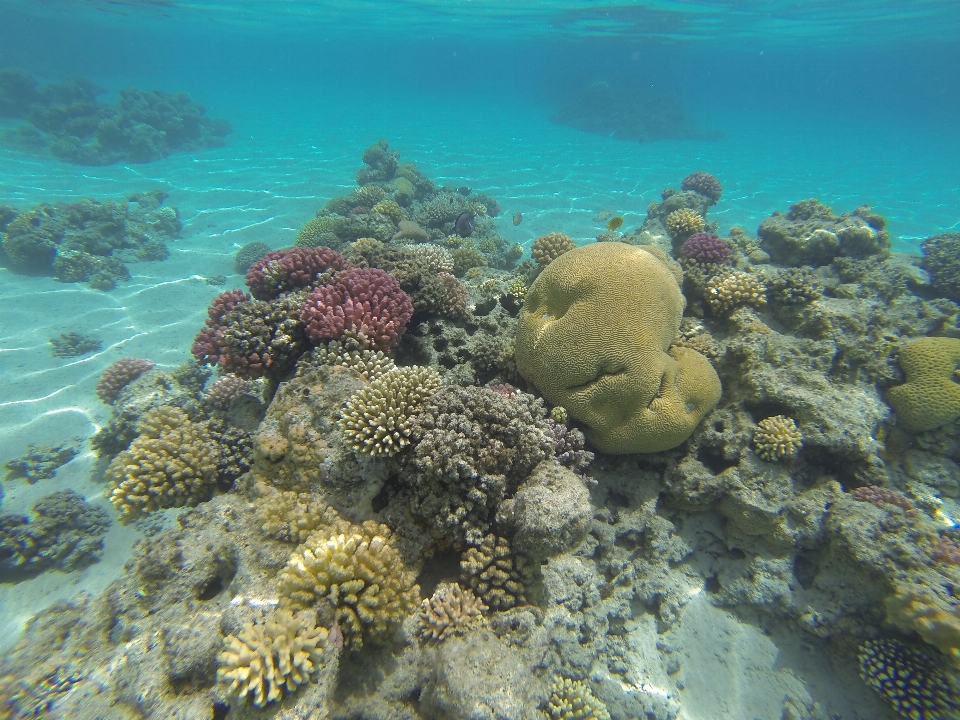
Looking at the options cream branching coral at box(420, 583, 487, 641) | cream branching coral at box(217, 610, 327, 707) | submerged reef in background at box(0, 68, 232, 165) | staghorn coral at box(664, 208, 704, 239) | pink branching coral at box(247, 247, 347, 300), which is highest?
submerged reef in background at box(0, 68, 232, 165)

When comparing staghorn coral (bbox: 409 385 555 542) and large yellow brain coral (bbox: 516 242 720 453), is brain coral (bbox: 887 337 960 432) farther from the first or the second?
staghorn coral (bbox: 409 385 555 542)

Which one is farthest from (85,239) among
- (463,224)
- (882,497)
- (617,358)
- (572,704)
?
(882,497)

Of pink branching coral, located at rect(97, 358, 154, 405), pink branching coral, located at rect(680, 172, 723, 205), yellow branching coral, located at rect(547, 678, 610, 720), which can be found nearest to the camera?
yellow branching coral, located at rect(547, 678, 610, 720)

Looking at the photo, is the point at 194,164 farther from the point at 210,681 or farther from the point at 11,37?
the point at 11,37

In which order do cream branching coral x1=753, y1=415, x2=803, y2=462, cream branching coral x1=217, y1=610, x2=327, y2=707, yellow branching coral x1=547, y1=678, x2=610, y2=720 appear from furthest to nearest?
cream branching coral x1=753, y1=415, x2=803, y2=462 → yellow branching coral x1=547, y1=678, x2=610, y2=720 → cream branching coral x1=217, y1=610, x2=327, y2=707

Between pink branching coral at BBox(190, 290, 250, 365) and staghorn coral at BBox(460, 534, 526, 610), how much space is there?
12.9ft

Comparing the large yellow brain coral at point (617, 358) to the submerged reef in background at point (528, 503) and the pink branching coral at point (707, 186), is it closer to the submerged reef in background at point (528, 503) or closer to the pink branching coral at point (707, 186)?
the submerged reef in background at point (528, 503)

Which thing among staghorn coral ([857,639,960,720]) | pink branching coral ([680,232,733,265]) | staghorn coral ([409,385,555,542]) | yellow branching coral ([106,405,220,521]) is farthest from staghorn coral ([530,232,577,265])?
staghorn coral ([857,639,960,720])

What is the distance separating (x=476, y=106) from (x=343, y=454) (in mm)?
73352

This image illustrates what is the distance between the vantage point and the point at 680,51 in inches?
2363

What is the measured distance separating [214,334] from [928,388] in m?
8.85

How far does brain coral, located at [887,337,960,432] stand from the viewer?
4.95 metres

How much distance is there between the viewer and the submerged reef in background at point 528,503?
10.6 feet

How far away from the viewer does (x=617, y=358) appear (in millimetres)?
4406
